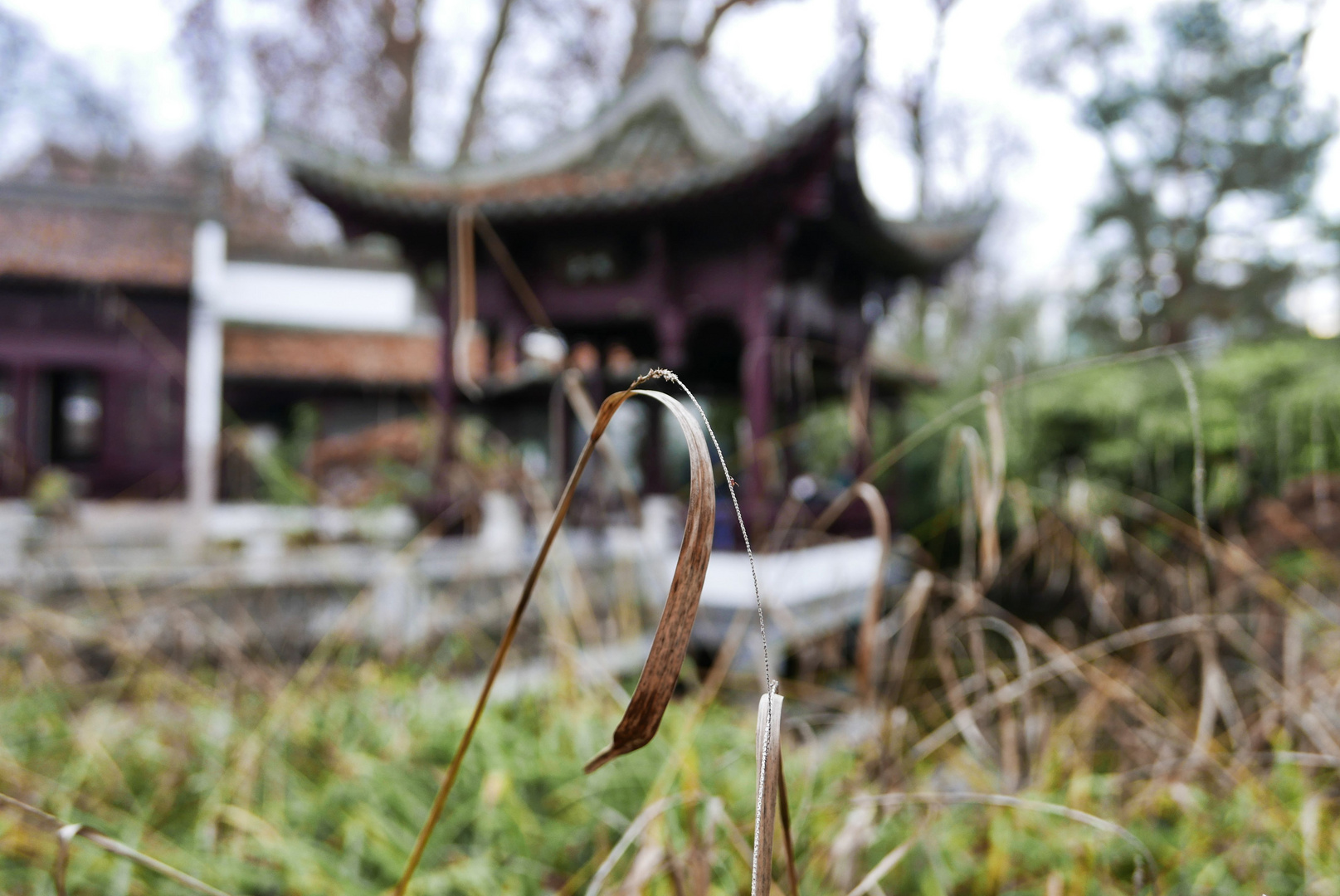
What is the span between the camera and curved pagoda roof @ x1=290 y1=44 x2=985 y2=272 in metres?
3.88

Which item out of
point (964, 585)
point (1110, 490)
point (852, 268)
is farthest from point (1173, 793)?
point (852, 268)

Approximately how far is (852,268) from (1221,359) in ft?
11.4

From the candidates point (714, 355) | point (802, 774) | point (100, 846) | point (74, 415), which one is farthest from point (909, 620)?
point (74, 415)

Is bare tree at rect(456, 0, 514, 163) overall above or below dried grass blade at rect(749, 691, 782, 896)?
above

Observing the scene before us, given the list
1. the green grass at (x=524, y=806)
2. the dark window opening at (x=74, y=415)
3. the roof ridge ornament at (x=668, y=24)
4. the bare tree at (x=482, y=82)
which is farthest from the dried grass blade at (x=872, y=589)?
the bare tree at (x=482, y=82)

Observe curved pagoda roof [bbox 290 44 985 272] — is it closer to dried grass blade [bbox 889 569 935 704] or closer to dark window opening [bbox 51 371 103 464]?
dried grass blade [bbox 889 569 935 704]

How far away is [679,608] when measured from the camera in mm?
315

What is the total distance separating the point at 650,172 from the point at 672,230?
1.80 ft

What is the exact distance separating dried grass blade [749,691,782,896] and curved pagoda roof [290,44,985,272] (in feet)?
12.2

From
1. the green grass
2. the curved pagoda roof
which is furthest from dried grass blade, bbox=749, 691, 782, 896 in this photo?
the curved pagoda roof

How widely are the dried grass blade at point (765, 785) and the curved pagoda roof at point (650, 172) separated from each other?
12.2 ft

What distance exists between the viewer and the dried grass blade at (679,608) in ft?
0.98

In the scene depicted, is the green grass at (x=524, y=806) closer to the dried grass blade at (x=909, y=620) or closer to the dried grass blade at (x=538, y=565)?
the dried grass blade at (x=909, y=620)

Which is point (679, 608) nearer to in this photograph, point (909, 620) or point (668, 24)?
point (909, 620)
